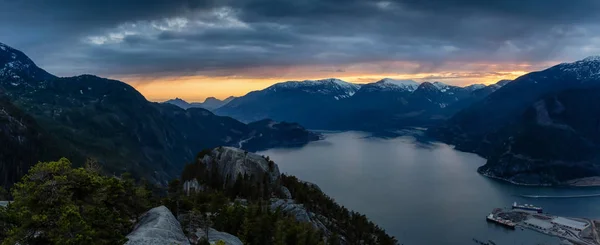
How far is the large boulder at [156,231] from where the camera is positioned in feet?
80.2

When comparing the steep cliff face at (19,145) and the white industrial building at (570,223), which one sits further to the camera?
the steep cliff face at (19,145)

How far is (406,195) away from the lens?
168000 mm

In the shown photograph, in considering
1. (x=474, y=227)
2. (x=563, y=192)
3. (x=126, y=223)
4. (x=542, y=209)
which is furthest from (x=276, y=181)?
(x=563, y=192)

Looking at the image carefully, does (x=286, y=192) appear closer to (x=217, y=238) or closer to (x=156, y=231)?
(x=217, y=238)

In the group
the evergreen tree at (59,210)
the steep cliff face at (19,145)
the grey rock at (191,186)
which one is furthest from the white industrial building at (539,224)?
the steep cliff face at (19,145)

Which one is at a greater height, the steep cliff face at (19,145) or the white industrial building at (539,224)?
the steep cliff face at (19,145)

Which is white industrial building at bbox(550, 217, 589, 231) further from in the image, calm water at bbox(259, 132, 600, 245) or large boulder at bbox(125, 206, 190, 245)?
large boulder at bbox(125, 206, 190, 245)

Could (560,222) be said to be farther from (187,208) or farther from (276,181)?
(187,208)

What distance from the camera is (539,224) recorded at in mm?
131375

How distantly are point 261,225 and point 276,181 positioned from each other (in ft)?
111

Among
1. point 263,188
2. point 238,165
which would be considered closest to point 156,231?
point 263,188

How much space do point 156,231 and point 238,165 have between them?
166 feet

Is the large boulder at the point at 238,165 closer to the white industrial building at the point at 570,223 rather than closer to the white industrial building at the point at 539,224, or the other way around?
the white industrial building at the point at 539,224

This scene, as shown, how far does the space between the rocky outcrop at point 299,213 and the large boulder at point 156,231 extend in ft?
97.9
